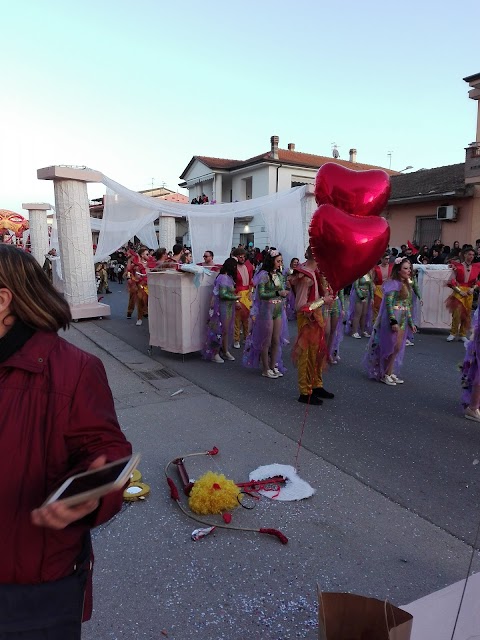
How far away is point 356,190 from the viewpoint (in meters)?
3.52

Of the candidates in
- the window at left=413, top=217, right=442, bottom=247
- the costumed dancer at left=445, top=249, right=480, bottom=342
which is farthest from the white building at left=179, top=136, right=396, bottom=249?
the costumed dancer at left=445, top=249, right=480, bottom=342

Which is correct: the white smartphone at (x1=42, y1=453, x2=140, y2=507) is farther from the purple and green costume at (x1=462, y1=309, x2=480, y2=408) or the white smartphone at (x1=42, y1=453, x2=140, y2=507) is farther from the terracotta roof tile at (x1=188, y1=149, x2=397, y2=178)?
the terracotta roof tile at (x1=188, y1=149, x2=397, y2=178)

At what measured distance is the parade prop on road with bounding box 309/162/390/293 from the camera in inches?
136

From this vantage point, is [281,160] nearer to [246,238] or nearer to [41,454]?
[246,238]

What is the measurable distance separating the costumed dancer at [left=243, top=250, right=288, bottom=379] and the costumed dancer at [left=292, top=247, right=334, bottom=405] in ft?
2.69

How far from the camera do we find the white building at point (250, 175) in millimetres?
28250

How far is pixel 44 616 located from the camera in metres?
1.33

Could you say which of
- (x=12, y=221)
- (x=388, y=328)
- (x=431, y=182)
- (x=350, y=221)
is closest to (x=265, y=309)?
(x=388, y=328)

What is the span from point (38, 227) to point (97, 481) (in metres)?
18.5

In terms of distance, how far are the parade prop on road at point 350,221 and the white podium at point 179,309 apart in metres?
3.63

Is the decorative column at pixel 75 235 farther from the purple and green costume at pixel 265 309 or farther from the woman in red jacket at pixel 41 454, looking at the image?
the woman in red jacket at pixel 41 454

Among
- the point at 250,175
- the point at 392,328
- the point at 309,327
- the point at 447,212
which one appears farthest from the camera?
the point at 250,175

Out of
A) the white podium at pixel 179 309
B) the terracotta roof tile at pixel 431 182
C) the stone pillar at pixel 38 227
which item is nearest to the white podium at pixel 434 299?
the white podium at pixel 179 309

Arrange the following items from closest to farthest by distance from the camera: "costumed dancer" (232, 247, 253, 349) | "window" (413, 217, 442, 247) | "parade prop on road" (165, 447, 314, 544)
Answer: "parade prop on road" (165, 447, 314, 544) → "costumed dancer" (232, 247, 253, 349) → "window" (413, 217, 442, 247)
